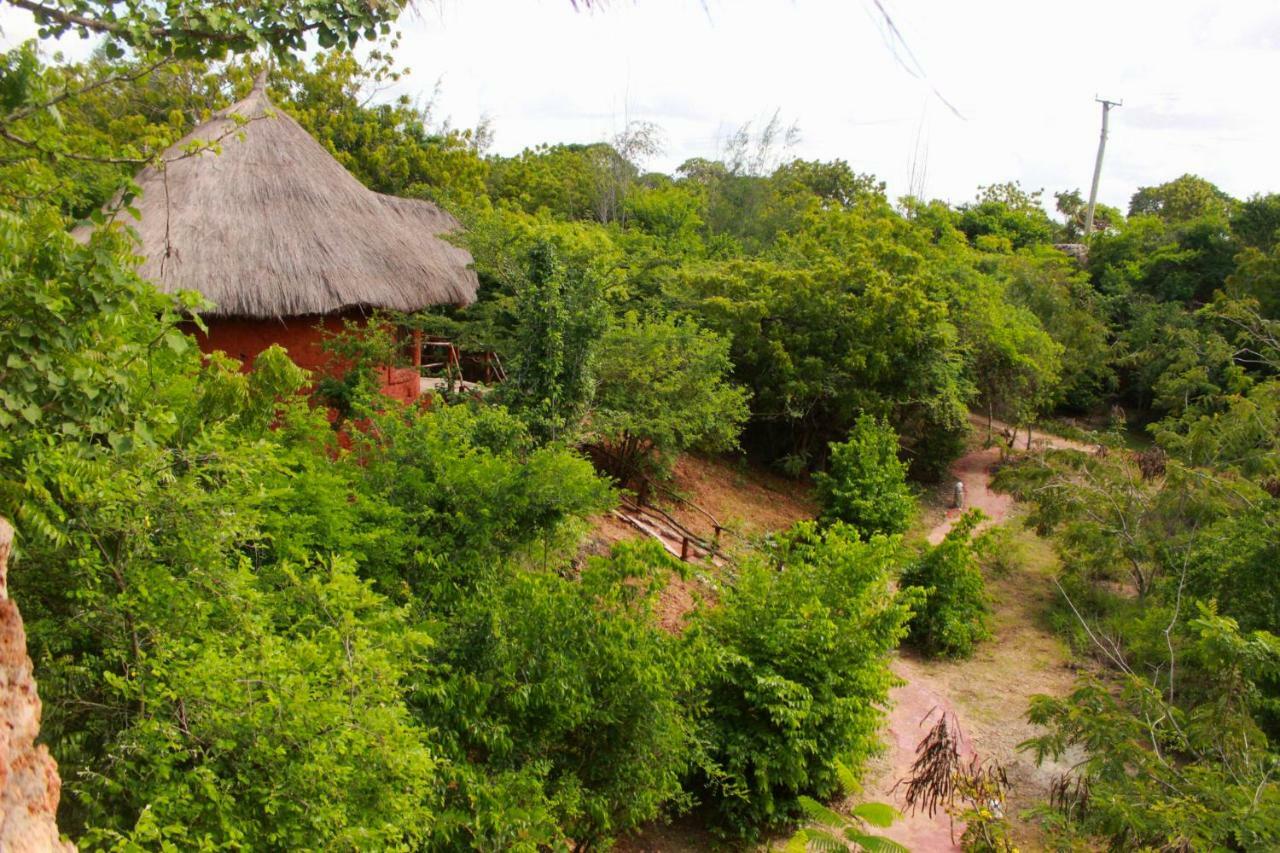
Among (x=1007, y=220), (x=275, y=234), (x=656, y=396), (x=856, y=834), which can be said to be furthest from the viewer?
(x=1007, y=220)

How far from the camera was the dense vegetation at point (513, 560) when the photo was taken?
3.77 metres

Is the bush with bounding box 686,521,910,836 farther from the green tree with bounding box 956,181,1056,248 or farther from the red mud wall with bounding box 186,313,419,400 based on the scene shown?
the green tree with bounding box 956,181,1056,248

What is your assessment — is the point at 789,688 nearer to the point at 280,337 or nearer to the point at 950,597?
the point at 950,597

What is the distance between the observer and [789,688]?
7801 mm

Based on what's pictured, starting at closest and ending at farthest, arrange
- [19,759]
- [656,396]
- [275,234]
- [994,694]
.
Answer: [19,759] < [275,234] < [994,694] < [656,396]

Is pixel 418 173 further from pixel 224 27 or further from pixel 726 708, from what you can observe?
pixel 224 27

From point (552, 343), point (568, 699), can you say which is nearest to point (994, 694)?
point (552, 343)

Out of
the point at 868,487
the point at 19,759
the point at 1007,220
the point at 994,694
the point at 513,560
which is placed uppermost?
the point at 1007,220

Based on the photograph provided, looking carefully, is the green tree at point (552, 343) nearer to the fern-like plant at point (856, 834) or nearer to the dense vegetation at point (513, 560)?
the dense vegetation at point (513, 560)

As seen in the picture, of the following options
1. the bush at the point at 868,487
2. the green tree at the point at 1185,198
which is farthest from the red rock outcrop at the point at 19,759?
the green tree at the point at 1185,198

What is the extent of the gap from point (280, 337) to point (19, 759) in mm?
9178

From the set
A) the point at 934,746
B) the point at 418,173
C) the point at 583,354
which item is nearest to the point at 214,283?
the point at 583,354

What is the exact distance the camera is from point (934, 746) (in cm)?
838

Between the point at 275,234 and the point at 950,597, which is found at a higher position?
the point at 275,234
